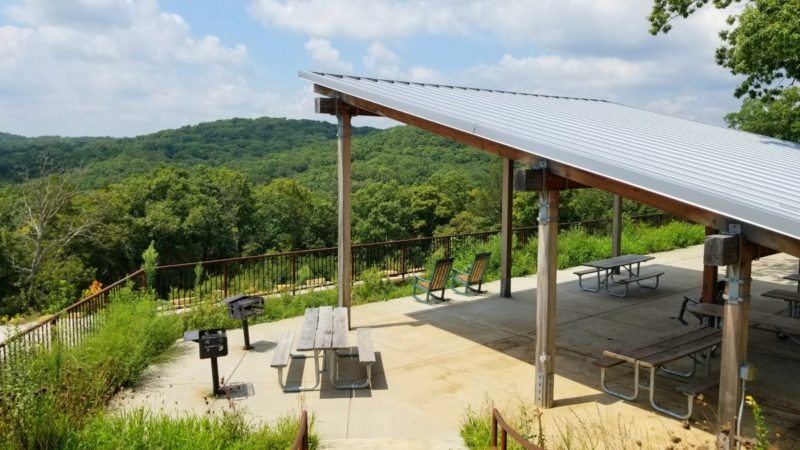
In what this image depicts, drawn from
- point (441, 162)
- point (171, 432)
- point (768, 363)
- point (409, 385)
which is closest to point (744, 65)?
point (768, 363)

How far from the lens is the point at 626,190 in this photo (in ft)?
15.4

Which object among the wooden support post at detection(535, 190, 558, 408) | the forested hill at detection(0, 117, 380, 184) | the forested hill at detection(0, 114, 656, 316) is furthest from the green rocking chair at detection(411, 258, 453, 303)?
the forested hill at detection(0, 117, 380, 184)

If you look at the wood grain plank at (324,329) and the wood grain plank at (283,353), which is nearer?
the wood grain plank at (283,353)

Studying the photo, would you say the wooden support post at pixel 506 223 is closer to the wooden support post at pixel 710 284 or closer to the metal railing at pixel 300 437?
the wooden support post at pixel 710 284

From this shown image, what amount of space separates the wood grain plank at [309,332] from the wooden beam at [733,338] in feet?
12.4

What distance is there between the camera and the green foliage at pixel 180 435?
14.1 ft

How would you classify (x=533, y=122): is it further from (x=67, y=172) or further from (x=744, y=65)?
(x=67, y=172)

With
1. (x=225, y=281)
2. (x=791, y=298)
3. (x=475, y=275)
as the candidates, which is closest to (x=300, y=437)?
(x=225, y=281)

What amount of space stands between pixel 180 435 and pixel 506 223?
22.4 feet

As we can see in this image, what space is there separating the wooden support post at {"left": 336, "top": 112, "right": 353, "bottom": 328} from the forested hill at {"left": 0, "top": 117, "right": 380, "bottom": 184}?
2037 inches

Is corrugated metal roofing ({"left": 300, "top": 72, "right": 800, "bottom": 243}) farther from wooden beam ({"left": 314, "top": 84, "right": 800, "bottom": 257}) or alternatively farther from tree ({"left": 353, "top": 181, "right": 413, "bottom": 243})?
tree ({"left": 353, "top": 181, "right": 413, "bottom": 243})

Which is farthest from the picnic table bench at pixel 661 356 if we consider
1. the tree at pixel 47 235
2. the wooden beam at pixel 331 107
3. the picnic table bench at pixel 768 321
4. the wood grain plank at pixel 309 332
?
the tree at pixel 47 235

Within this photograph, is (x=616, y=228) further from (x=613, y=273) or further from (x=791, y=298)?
(x=791, y=298)

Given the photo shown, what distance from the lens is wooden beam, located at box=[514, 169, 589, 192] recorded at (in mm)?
5309
